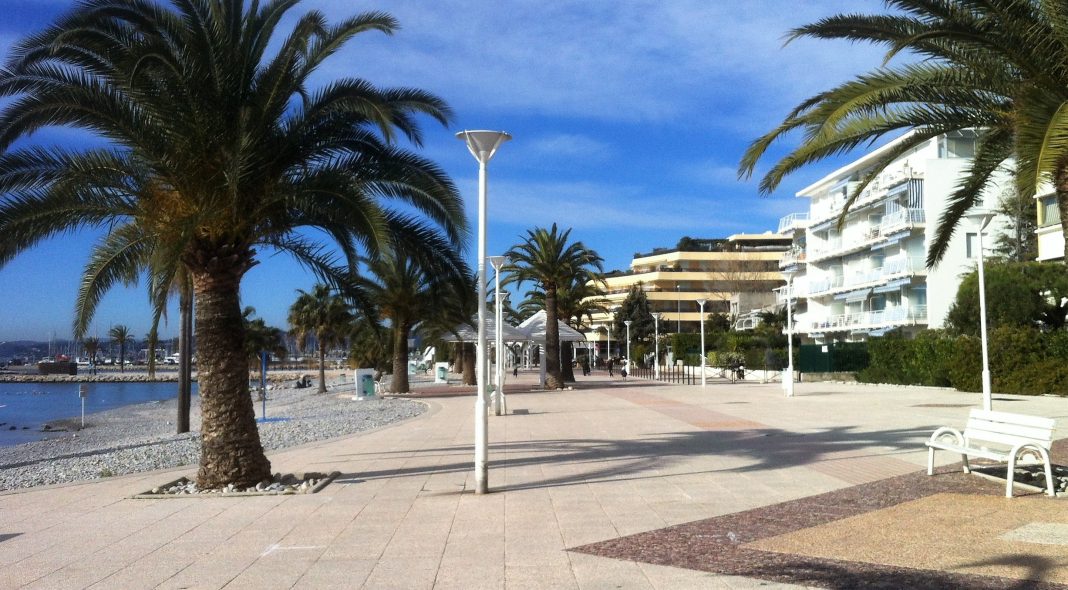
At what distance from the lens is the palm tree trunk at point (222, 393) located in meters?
10.5

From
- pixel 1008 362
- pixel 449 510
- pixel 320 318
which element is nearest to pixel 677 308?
pixel 320 318

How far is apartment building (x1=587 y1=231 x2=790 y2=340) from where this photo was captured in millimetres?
87188

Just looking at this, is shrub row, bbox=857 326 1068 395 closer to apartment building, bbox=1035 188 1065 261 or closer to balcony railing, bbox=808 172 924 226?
apartment building, bbox=1035 188 1065 261

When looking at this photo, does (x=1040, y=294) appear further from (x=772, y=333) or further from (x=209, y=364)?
(x=209, y=364)

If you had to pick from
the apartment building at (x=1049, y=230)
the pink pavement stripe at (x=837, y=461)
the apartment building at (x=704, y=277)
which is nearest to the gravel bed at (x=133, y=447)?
the pink pavement stripe at (x=837, y=461)

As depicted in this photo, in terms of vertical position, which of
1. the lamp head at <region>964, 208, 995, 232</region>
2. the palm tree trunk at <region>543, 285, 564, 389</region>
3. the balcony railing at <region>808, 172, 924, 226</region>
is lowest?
the palm tree trunk at <region>543, 285, 564, 389</region>

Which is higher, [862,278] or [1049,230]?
[1049,230]

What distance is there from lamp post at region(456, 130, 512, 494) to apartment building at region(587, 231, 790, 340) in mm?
77669

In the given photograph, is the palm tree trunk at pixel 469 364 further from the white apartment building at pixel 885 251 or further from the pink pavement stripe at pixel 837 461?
the pink pavement stripe at pixel 837 461

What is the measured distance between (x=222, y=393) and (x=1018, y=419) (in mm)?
8863

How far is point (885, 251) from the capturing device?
5119 centimetres

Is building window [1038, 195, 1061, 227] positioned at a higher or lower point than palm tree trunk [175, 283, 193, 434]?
higher

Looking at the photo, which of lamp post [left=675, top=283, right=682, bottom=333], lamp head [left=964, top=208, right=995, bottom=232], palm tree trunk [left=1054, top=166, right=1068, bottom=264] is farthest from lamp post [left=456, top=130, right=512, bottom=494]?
lamp post [left=675, top=283, right=682, bottom=333]

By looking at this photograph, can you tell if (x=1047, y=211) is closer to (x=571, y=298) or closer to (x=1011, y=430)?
(x=571, y=298)
